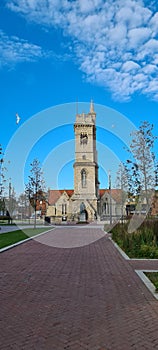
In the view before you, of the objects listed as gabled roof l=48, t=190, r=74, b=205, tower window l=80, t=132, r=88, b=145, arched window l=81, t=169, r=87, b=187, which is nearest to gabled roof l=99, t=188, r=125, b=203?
arched window l=81, t=169, r=87, b=187

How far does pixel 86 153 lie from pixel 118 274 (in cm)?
5882

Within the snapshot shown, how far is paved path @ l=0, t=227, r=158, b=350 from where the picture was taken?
404 centimetres

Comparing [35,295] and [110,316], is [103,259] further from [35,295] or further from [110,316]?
[110,316]

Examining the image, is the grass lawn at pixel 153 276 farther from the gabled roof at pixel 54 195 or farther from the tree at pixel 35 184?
the gabled roof at pixel 54 195

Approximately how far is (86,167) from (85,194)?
592 centimetres

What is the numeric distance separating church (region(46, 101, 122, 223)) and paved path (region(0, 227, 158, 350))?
158ft

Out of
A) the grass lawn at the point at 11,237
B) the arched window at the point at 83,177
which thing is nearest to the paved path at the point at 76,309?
the grass lawn at the point at 11,237

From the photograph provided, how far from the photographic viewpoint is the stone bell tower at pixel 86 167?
61.2 metres

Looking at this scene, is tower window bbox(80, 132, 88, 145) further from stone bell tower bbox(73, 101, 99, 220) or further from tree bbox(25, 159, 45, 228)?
tree bbox(25, 159, 45, 228)

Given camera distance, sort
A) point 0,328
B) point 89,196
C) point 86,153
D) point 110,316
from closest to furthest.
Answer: point 0,328
point 110,316
point 89,196
point 86,153

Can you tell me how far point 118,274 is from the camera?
8344mm

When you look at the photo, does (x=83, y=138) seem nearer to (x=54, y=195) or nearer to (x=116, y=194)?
(x=116, y=194)

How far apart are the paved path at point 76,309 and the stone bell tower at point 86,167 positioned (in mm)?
51685

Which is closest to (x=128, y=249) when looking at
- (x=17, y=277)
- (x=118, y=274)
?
(x=118, y=274)
